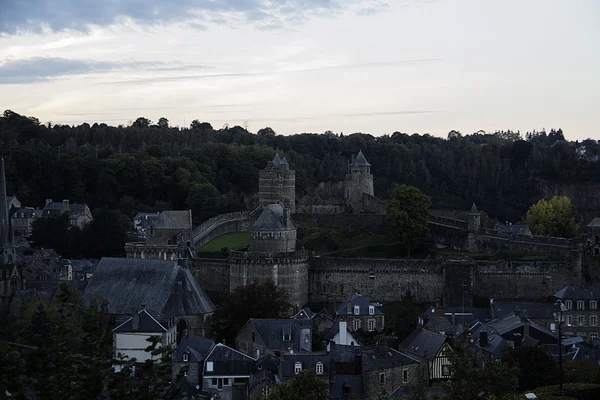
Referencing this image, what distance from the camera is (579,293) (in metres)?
47.1

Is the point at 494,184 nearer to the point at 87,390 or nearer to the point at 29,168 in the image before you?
the point at 29,168

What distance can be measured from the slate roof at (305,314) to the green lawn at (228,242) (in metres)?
10.3

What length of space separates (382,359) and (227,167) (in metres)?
52.5

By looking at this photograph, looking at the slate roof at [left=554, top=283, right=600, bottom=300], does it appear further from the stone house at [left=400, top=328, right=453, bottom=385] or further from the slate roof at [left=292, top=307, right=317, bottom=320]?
the slate roof at [left=292, top=307, right=317, bottom=320]

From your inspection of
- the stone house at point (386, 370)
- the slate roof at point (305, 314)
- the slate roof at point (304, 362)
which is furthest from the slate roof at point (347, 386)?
the slate roof at point (305, 314)

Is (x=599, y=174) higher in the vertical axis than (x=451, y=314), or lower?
higher

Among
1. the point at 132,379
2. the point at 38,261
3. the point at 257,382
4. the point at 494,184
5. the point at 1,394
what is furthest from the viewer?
the point at 494,184

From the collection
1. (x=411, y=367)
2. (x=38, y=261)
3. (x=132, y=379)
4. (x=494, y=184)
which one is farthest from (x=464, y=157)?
(x=132, y=379)

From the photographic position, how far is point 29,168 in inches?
3386

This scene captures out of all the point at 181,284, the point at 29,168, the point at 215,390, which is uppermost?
the point at 29,168

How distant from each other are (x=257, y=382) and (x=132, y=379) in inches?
946

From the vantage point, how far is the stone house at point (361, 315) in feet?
151

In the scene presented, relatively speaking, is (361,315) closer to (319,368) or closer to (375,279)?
(375,279)

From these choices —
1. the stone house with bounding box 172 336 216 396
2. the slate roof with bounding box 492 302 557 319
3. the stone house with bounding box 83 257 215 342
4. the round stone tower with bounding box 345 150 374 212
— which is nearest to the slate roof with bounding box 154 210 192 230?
the stone house with bounding box 83 257 215 342
